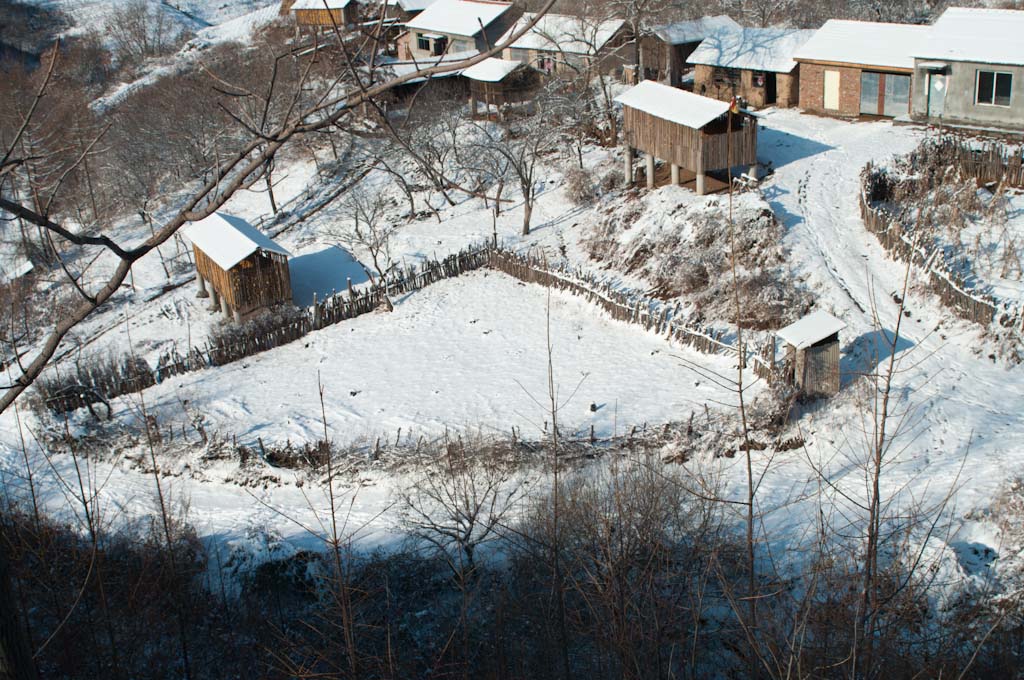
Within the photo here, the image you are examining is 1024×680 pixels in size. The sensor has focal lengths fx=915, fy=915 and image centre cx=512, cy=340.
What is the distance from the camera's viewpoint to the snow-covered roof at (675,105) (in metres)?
24.2

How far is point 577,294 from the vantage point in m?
21.9

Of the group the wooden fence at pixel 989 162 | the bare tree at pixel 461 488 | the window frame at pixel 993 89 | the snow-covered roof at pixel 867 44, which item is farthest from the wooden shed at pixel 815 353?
the snow-covered roof at pixel 867 44

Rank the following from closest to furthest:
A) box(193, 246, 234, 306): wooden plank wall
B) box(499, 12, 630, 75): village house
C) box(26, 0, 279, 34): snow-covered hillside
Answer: box(193, 246, 234, 306): wooden plank wall, box(499, 12, 630, 75): village house, box(26, 0, 279, 34): snow-covered hillside

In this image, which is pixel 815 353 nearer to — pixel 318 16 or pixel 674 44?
pixel 674 44

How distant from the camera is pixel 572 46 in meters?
37.2

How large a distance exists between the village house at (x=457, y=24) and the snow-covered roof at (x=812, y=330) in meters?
26.4

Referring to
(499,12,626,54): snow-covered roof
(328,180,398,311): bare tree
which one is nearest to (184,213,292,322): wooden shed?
(328,180,398,311): bare tree

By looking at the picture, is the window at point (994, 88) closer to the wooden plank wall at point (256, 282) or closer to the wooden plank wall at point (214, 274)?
the wooden plank wall at point (256, 282)

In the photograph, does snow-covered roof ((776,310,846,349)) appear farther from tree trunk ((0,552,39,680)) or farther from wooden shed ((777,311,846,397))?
tree trunk ((0,552,39,680))

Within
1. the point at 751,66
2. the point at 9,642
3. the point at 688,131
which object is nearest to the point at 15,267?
the point at 688,131

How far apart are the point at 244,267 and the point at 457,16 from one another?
2132cm

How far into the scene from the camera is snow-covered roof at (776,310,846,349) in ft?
51.0

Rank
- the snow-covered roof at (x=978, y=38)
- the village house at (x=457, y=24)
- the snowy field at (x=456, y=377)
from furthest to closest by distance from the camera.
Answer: the village house at (x=457, y=24) < the snow-covered roof at (x=978, y=38) < the snowy field at (x=456, y=377)

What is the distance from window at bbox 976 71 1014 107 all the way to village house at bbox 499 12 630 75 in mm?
13034
